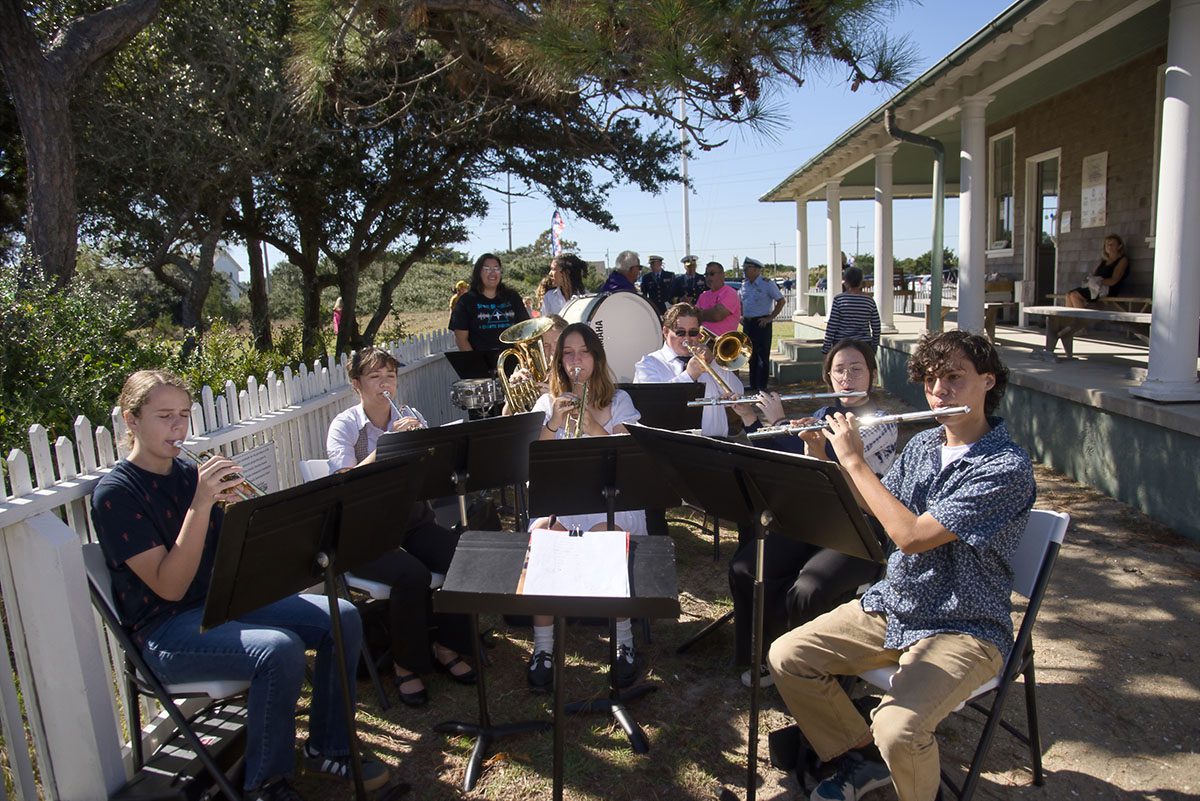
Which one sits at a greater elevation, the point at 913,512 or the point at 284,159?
the point at 284,159

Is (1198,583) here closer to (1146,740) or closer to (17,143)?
(1146,740)

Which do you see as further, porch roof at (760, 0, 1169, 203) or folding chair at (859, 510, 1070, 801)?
porch roof at (760, 0, 1169, 203)

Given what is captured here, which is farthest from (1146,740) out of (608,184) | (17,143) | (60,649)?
(17,143)

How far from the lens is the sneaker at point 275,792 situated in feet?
8.84

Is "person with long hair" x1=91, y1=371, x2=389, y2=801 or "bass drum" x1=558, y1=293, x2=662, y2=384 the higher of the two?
"bass drum" x1=558, y1=293, x2=662, y2=384

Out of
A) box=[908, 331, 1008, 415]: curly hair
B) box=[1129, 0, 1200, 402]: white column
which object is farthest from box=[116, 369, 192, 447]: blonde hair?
box=[1129, 0, 1200, 402]: white column

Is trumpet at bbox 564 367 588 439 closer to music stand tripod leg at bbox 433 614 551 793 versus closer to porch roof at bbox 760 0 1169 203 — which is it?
music stand tripod leg at bbox 433 614 551 793

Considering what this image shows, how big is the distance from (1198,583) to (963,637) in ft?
9.18

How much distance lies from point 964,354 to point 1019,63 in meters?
6.60

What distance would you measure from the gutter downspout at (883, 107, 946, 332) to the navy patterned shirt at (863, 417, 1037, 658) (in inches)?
310

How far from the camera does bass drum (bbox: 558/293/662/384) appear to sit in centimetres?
698

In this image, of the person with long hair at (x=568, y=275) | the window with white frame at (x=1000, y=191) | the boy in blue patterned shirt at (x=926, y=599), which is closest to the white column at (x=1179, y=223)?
the boy in blue patterned shirt at (x=926, y=599)

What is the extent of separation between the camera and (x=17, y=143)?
30.1 feet

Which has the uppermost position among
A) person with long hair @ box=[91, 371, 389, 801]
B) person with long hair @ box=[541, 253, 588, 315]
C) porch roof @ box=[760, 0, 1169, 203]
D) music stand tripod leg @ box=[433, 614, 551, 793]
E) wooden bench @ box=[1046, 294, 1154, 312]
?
porch roof @ box=[760, 0, 1169, 203]
